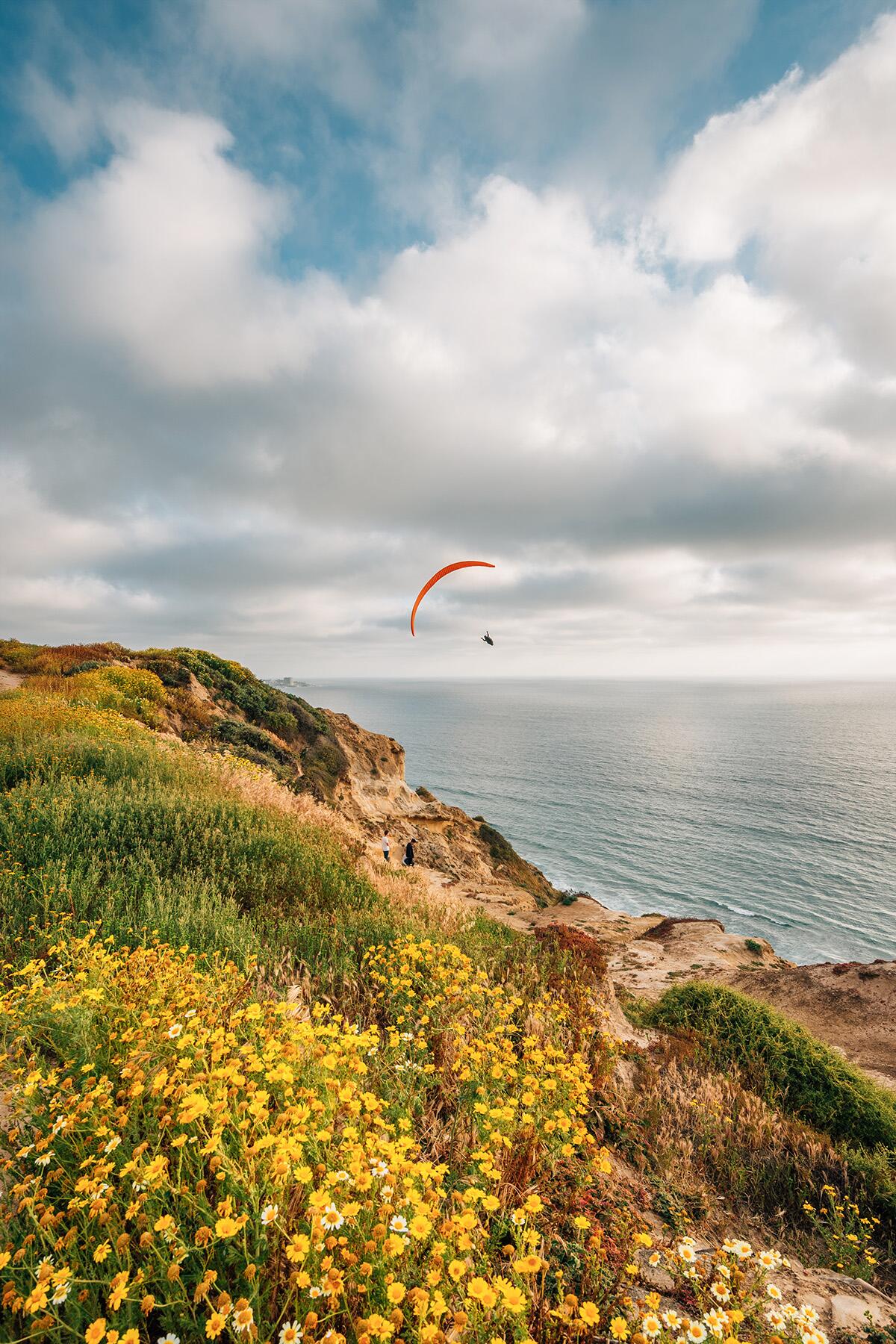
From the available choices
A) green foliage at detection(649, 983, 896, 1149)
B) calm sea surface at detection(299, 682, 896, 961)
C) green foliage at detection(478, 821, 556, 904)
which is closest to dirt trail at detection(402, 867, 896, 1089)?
green foliage at detection(649, 983, 896, 1149)

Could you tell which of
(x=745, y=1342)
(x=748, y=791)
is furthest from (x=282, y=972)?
(x=748, y=791)

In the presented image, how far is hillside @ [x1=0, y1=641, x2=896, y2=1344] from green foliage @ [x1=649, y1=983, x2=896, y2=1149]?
0.16 feet

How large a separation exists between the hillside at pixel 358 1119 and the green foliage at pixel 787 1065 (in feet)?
0.16

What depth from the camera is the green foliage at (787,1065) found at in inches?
298

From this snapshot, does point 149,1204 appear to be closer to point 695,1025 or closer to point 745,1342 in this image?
point 745,1342

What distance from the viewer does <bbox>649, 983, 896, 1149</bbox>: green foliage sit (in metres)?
7.57

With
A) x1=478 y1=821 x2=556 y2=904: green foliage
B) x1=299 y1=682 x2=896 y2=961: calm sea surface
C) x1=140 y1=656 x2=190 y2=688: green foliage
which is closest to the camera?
x1=140 y1=656 x2=190 y2=688: green foliage

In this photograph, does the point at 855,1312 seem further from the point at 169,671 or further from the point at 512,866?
the point at 512,866

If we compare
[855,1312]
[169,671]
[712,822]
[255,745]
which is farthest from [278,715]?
[712,822]

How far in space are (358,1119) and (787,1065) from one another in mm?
8646

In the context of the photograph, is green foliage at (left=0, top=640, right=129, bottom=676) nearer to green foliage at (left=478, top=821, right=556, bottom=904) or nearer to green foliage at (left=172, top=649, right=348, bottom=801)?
green foliage at (left=172, top=649, right=348, bottom=801)

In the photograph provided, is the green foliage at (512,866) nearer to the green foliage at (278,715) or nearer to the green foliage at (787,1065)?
the green foliage at (278,715)

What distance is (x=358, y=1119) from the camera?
321 centimetres

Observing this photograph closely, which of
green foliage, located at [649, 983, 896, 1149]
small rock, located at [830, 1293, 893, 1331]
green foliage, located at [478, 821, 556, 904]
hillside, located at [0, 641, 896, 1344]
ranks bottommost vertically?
green foliage, located at [478, 821, 556, 904]
